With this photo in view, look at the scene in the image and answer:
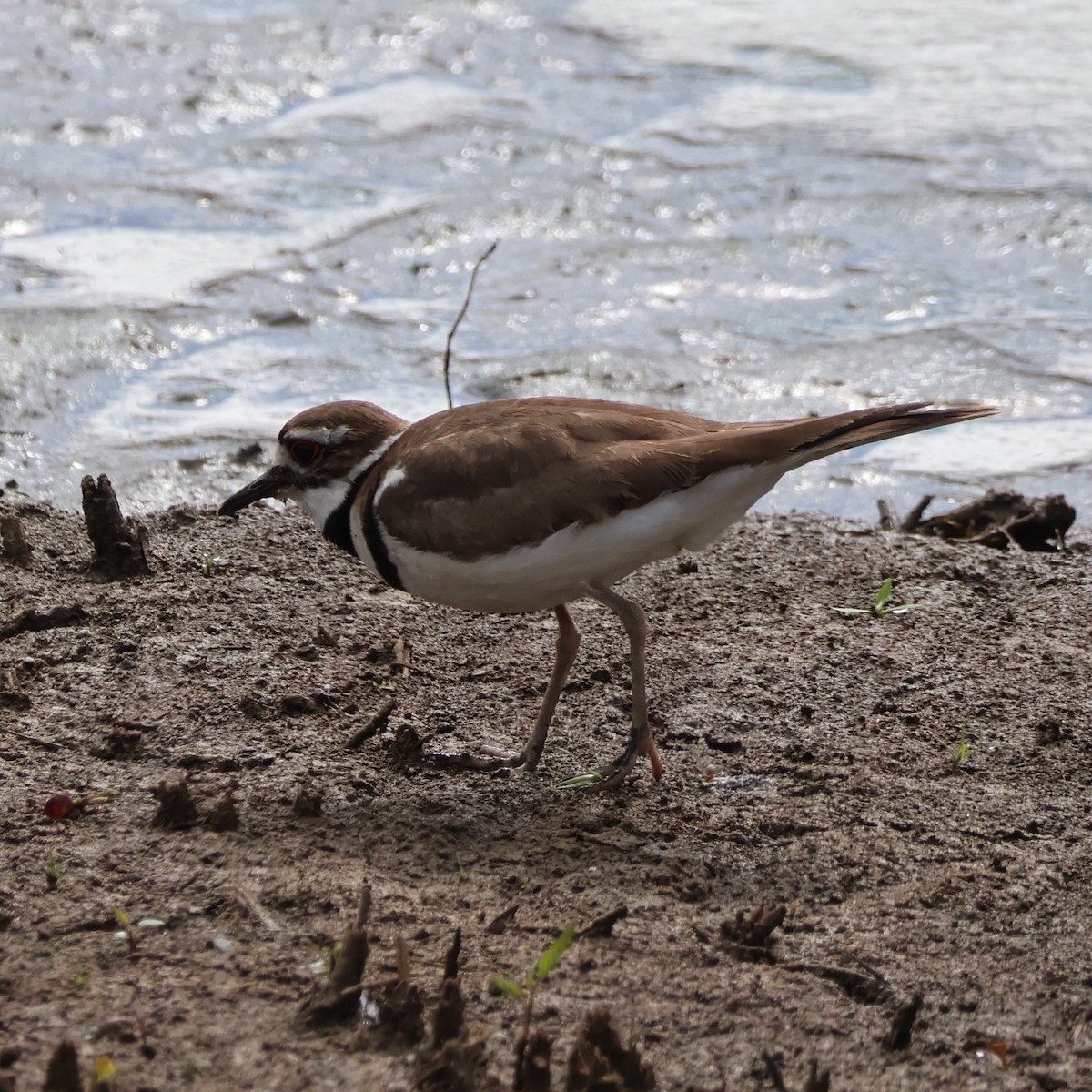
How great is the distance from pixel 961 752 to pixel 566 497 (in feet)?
4.34

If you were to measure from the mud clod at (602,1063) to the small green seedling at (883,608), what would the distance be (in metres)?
2.56

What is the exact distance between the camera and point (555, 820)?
4020 millimetres

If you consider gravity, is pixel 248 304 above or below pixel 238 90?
below

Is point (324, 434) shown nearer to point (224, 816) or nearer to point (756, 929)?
point (224, 816)

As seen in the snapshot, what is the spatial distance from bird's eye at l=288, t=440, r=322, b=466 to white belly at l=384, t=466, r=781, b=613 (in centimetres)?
46

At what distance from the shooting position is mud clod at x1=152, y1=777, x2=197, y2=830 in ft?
12.3

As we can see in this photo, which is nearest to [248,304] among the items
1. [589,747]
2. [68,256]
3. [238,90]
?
[68,256]

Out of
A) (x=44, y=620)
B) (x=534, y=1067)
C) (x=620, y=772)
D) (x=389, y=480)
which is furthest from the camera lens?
(x=44, y=620)

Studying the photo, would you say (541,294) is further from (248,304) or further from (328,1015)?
(328,1015)

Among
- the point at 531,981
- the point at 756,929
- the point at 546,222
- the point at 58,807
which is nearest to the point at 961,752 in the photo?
the point at 756,929

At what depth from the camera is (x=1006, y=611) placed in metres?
5.18

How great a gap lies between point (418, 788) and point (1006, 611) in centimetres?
225

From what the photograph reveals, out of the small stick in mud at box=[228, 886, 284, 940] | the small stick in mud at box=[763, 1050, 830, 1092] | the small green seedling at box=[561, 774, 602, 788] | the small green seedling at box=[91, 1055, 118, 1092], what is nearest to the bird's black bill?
the small green seedling at box=[561, 774, 602, 788]

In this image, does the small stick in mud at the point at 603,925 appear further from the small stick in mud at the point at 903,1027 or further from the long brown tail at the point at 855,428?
the long brown tail at the point at 855,428
